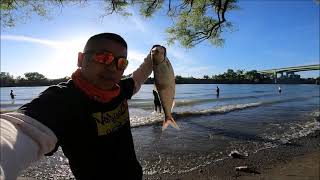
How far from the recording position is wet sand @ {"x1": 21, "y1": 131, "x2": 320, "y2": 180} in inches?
405

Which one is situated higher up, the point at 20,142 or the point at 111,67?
the point at 111,67

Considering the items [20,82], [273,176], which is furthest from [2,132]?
[20,82]

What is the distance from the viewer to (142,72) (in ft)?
11.5

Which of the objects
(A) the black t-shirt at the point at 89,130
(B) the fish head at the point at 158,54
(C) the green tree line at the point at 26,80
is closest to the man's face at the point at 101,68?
(A) the black t-shirt at the point at 89,130

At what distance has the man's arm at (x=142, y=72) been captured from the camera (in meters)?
3.42

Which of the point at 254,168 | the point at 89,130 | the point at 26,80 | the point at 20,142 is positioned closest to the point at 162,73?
the point at 89,130

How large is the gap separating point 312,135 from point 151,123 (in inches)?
391

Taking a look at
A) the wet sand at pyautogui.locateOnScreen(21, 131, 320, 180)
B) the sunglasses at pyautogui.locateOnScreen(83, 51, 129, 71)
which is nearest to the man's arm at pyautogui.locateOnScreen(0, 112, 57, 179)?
the sunglasses at pyautogui.locateOnScreen(83, 51, 129, 71)

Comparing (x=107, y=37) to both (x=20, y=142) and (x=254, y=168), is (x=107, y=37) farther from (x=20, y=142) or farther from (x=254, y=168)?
(x=254, y=168)

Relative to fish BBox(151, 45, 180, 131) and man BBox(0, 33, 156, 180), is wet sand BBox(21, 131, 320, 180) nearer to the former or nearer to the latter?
fish BBox(151, 45, 180, 131)

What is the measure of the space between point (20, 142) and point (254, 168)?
34.4 feet

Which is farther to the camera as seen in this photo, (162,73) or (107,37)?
(162,73)

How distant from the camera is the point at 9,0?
941 centimetres

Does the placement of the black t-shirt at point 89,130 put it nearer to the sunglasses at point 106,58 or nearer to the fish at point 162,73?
the sunglasses at point 106,58
